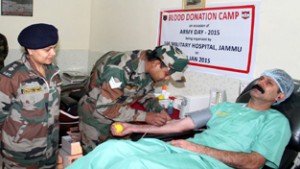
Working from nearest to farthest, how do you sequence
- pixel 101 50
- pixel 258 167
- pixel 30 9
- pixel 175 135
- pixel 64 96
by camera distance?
pixel 258 167 → pixel 175 135 → pixel 64 96 → pixel 30 9 → pixel 101 50

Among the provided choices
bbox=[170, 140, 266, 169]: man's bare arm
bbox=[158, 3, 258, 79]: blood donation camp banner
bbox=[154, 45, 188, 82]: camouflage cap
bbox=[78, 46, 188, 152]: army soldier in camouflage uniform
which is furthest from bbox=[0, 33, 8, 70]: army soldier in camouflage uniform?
bbox=[170, 140, 266, 169]: man's bare arm

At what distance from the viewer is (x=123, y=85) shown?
1.79 metres

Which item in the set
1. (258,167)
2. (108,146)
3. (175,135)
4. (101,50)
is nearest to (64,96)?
(101,50)

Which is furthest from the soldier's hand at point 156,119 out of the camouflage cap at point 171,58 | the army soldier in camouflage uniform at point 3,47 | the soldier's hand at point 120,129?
the army soldier in camouflage uniform at point 3,47

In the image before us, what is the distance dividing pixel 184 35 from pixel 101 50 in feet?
4.64

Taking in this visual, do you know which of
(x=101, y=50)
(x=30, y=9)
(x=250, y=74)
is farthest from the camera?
(x=101, y=50)

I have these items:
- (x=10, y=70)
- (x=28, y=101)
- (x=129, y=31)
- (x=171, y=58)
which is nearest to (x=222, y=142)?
(x=171, y=58)

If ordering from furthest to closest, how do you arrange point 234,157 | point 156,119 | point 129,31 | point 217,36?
point 129,31
point 217,36
point 156,119
point 234,157

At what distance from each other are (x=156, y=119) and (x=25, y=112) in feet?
2.56

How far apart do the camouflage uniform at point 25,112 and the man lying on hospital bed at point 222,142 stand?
17.0 inches

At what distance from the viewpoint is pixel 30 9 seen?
129 inches

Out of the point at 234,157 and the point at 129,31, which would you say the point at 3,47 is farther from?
the point at 234,157

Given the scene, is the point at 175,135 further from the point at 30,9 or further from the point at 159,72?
the point at 30,9

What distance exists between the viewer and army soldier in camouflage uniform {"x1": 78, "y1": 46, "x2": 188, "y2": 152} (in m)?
1.73
